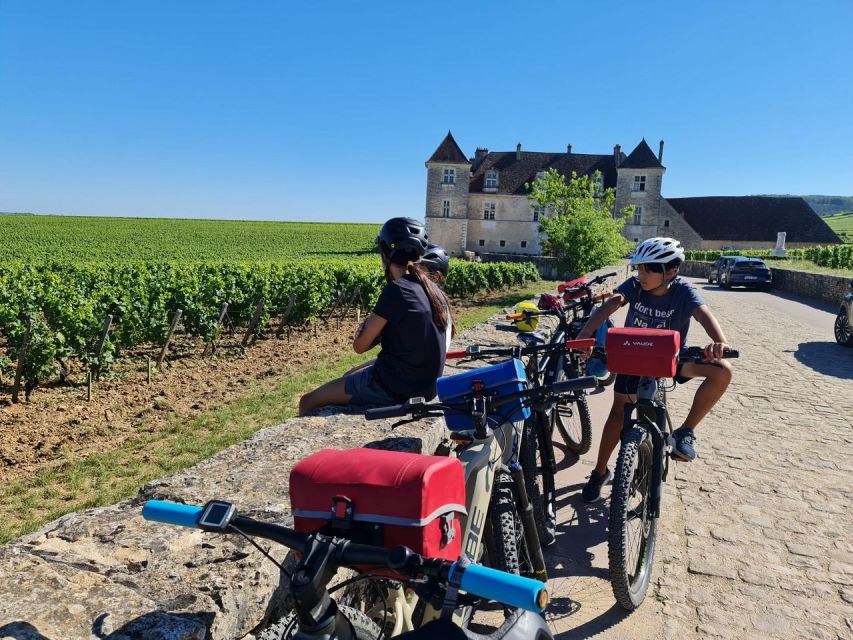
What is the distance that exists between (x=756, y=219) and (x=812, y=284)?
165 ft

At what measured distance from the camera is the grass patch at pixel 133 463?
4.82 m

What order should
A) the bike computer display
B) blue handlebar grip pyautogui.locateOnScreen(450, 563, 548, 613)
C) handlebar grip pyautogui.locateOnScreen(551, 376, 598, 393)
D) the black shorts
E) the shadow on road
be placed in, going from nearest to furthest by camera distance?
blue handlebar grip pyautogui.locateOnScreen(450, 563, 548, 613) < the bike computer display < handlebar grip pyautogui.locateOnScreen(551, 376, 598, 393) < the black shorts < the shadow on road

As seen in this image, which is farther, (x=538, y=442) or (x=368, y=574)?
(x=538, y=442)

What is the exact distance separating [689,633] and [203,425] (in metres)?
5.73

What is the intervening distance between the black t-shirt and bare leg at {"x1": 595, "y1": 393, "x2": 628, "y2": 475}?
1.24m

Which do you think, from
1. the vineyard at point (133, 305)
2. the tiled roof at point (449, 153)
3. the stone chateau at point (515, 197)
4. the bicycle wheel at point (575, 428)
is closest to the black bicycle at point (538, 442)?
the bicycle wheel at point (575, 428)

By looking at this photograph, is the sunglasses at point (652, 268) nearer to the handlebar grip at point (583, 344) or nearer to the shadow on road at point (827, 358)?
the handlebar grip at point (583, 344)

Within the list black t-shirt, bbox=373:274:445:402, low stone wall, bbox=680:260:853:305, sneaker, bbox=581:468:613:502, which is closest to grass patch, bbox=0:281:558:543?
black t-shirt, bbox=373:274:445:402

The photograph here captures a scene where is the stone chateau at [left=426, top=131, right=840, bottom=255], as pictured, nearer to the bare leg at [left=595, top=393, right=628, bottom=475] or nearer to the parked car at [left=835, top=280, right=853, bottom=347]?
the parked car at [left=835, top=280, right=853, bottom=347]

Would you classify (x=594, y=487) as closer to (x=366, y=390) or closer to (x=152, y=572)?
(x=366, y=390)

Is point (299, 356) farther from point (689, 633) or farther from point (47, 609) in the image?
point (47, 609)

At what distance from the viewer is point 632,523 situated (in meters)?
3.35

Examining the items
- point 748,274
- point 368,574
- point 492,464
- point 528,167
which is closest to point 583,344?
point 492,464

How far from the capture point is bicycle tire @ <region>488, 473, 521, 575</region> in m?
2.38
